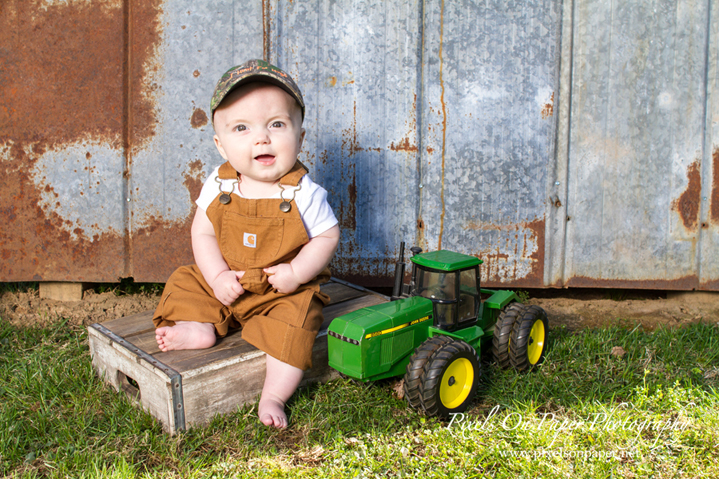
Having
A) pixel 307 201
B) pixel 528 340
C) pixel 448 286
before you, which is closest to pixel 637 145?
pixel 528 340

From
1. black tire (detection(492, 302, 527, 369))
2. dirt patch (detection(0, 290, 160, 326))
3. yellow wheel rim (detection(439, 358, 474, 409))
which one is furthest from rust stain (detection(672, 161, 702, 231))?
dirt patch (detection(0, 290, 160, 326))

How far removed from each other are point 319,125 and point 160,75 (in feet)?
3.24

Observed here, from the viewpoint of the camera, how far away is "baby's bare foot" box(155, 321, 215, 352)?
2.23m

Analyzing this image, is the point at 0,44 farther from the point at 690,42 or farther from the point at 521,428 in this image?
the point at 690,42

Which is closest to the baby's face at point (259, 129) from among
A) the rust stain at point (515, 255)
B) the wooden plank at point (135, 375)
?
the wooden plank at point (135, 375)

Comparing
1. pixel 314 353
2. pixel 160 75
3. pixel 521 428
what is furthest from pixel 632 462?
pixel 160 75

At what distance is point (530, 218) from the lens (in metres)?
3.37

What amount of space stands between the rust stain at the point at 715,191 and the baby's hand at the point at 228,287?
9.65ft

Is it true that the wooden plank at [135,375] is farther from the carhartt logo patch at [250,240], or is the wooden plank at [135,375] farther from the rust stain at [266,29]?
the rust stain at [266,29]

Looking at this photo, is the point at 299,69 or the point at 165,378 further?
the point at 299,69

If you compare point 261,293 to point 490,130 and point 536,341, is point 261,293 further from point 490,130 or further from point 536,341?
point 490,130

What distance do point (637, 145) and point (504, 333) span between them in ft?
5.58

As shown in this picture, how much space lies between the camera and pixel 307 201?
230 cm

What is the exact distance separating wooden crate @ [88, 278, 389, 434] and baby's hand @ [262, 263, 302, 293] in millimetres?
296
